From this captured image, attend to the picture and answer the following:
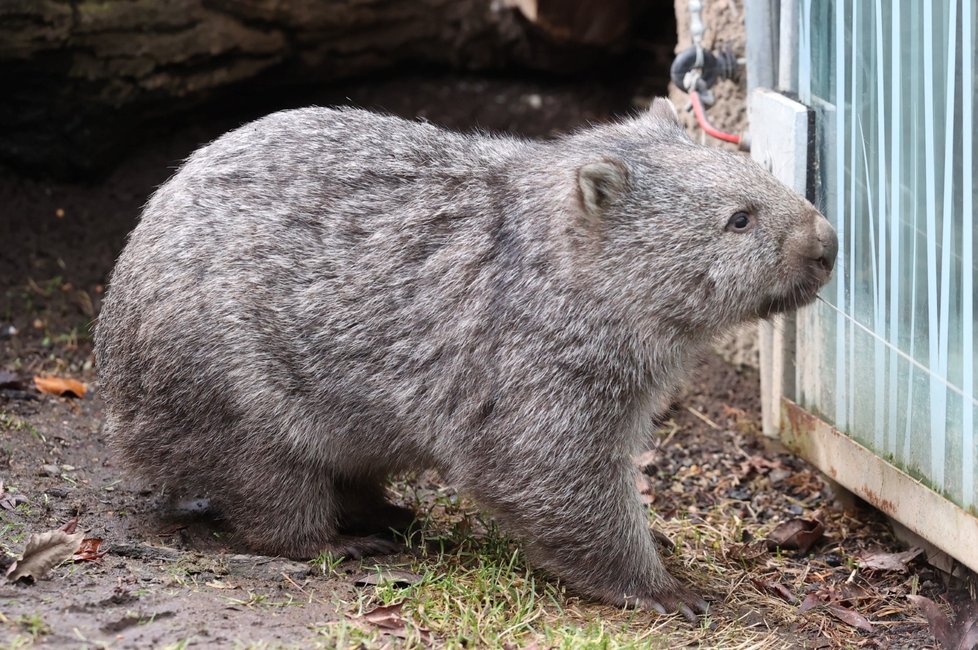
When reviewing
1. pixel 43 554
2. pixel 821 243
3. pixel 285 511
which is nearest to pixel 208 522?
pixel 285 511

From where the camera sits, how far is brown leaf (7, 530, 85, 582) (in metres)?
4.32

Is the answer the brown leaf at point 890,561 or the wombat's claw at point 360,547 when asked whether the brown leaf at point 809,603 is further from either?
the wombat's claw at point 360,547

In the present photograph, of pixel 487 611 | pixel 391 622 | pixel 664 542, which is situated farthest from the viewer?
pixel 664 542

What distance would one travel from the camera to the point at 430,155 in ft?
17.2

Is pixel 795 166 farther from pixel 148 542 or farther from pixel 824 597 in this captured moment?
pixel 148 542

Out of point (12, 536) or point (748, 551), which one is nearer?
point (12, 536)

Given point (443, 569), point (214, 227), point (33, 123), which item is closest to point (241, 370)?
point (214, 227)

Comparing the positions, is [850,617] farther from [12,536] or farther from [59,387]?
[59,387]

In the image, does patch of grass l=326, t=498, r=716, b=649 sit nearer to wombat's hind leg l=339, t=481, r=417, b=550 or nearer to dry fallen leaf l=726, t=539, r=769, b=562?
wombat's hind leg l=339, t=481, r=417, b=550

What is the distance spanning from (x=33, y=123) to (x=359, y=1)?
221 cm

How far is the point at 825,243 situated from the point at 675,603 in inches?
62.0

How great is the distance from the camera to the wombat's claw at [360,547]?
5.18 m

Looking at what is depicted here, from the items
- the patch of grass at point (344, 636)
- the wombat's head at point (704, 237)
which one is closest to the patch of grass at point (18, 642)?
the patch of grass at point (344, 636)

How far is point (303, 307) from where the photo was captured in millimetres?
4992
